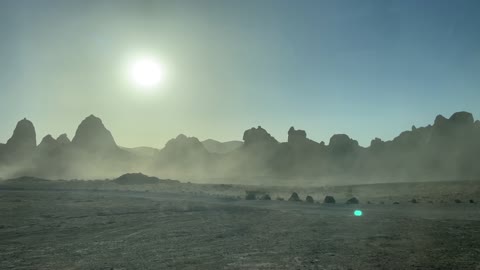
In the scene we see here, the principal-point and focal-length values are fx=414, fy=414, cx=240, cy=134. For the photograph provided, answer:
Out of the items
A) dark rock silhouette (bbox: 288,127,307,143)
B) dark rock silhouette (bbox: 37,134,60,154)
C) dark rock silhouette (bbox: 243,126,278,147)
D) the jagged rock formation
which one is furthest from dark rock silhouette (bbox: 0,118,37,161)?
dark rock silhouette (bbox: 288,127,307,143)

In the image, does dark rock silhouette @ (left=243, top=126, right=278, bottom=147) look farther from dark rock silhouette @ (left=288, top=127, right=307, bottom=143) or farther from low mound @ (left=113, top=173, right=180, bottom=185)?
low mound @ (left=113, top=173, right=180, bottom=185)

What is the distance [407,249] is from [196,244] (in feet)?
28.3

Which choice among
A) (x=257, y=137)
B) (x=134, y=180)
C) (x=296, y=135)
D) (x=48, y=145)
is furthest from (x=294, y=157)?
(x=48, y=145)

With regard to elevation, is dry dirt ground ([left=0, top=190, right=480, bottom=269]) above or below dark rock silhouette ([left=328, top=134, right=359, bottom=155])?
below

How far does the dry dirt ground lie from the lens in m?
14.2

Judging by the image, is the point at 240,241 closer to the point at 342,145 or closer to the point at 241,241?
the point at 241,241

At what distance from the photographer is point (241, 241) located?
61.7 feet

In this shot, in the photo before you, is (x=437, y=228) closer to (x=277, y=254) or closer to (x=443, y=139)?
(x=277, y=254)

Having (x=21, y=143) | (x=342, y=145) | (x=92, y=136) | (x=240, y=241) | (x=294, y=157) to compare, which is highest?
(x=92, y=136)

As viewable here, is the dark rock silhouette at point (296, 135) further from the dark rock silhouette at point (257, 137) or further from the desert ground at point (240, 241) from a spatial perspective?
the desert ground at point (240, 241)

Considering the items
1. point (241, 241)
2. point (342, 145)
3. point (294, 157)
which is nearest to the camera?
point (241, 241)

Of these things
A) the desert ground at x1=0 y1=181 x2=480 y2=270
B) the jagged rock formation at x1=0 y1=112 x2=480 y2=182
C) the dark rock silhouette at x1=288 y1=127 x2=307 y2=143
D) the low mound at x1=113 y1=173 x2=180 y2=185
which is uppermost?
the dark rock silhouette at x1=288 y1=127 x2=307 y2=143


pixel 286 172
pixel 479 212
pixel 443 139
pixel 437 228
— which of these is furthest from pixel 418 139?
pixel 437 228

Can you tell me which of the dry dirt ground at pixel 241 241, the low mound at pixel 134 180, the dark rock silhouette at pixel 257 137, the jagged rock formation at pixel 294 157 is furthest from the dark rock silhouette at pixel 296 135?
the dry dirt ground at pixel 241 241
